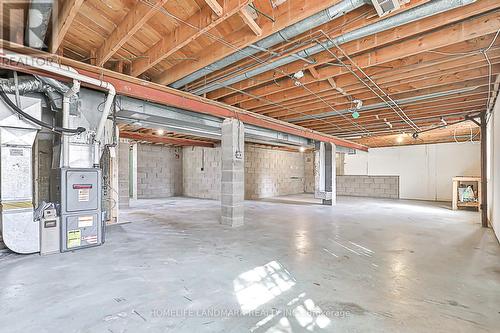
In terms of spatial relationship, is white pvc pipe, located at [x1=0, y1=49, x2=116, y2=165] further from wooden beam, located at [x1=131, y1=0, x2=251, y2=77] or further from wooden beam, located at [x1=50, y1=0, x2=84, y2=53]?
wooden beam, located at [x1=131, y1=0, x2=251, y2=77]

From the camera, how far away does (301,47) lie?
2.59 metres

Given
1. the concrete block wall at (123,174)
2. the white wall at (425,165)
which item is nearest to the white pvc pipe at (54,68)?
the concrete block wall at (123,174)

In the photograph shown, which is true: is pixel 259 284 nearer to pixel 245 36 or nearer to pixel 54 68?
pixel 245 36

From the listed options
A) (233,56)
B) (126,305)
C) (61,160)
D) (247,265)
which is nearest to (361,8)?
(233,56)

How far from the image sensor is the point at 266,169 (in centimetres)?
1041

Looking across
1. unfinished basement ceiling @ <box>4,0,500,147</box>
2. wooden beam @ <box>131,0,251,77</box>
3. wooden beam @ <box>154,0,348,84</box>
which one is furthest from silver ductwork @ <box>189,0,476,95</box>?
wooden beam @ <box>131,0,251,77</box>

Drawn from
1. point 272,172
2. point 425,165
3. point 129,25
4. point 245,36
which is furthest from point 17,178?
point 425,165

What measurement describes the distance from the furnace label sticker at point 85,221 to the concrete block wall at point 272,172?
6.54m

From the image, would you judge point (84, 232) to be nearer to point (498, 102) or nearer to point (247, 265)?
point (247, 265)

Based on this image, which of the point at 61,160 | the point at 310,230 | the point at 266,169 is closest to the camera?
the point at 61,160

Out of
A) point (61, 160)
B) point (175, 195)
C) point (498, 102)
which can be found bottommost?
point (175, 195)

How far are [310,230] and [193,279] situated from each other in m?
2.61

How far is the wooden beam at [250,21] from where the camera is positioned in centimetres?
204

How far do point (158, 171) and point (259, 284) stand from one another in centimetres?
862
